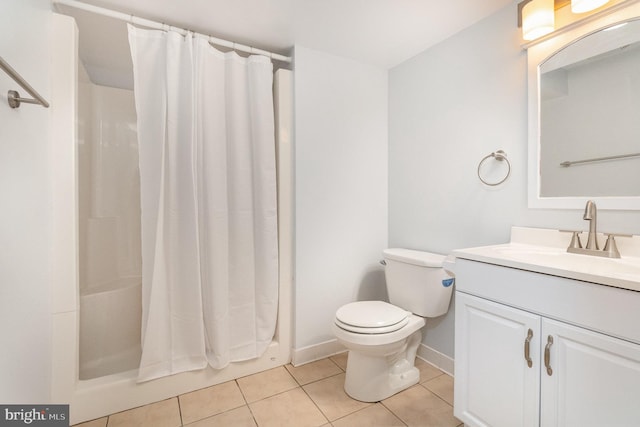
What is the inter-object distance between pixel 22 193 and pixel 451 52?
2305 millimetres

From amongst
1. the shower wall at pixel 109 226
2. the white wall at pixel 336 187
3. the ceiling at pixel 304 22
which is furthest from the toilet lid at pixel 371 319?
the ceiling at pixel 304 22

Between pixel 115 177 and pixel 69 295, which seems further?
pixel 115 177

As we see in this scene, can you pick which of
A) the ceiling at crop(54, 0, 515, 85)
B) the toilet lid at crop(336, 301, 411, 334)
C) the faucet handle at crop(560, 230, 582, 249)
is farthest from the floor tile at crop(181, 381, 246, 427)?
the ceiling at crop(54, 0, 515, 85)

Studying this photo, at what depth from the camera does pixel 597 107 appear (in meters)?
1.27

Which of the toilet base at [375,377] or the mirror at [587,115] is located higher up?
the mirror at [587,115]

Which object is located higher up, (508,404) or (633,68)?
(633,68)

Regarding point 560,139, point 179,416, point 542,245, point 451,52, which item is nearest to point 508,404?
point 542,245

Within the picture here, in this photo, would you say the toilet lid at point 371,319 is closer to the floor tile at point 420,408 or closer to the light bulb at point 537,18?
the floor tile at point 420,408

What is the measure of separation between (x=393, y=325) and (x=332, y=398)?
550 mm

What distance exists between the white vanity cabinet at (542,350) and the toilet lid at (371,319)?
0.35 meters

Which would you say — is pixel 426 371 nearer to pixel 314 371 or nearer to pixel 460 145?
pixel 314 371

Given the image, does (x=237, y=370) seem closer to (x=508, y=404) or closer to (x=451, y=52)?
A: (x=508, y=404)

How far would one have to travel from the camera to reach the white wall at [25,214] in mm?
991

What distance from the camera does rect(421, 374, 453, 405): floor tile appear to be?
5.35 ft
